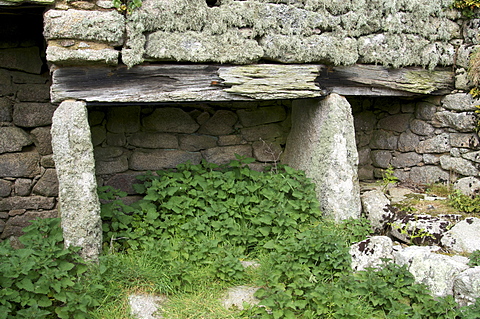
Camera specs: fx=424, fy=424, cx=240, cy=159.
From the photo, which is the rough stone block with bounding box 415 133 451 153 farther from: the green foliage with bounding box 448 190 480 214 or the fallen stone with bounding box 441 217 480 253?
the fallen stone with bounding box 441 217 480 253

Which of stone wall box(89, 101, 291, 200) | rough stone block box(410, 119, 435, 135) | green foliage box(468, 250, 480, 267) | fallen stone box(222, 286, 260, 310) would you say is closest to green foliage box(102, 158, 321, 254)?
stone wall box(89, 101, 291, 200)

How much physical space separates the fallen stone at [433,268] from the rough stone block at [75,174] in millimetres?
2462

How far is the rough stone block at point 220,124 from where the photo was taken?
186 inches

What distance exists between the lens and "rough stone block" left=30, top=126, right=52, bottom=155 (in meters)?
4.46

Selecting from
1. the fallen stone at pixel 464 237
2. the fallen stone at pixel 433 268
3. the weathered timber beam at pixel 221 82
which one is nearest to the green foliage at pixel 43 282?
Result: the weathered timber beam at pixel 221 82

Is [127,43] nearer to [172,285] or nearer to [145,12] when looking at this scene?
[145,12]

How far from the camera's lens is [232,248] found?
11.9ft

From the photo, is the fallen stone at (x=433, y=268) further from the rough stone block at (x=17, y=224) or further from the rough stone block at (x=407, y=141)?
the rough stone block at (x=17, y=224)

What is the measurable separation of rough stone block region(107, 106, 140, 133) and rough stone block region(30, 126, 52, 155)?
0.69 metres

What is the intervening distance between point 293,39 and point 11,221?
3.43 meters

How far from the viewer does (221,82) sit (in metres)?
3.63

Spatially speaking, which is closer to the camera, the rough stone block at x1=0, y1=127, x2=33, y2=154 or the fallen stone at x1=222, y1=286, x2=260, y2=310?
the fallen stone at x1=222, y1=286, x2=260, y2=310

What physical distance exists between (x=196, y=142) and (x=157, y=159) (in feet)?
1.52

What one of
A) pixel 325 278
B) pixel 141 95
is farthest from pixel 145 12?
pixel 325 278
